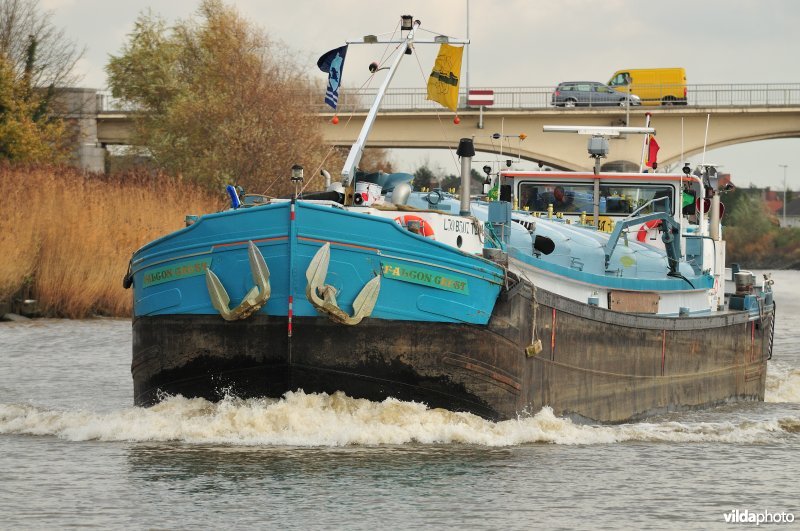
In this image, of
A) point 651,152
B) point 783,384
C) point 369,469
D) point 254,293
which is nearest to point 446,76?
point 254,293

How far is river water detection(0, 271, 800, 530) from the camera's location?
468 inches

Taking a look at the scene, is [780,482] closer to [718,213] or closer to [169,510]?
[169,510]

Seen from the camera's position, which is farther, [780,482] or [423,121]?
[423,121]

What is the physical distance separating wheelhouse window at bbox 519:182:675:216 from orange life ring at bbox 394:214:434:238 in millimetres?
6422

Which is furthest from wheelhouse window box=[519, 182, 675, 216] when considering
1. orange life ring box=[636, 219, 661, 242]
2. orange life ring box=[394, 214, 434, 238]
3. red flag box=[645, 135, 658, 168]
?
orange life ring box=[394, 214, 434, 238]

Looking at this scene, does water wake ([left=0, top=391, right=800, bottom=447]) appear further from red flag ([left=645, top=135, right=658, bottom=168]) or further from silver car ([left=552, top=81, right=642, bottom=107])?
silver car ([left=552, top=81, right=642, bottom=107])

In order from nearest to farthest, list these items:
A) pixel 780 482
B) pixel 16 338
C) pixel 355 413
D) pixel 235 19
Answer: pixel 780 482 → pixel 355 413 → pixel 16 338 → pixel 235 19

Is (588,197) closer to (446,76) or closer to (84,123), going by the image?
(446,76)

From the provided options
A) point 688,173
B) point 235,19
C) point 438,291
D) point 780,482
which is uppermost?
point 235,19

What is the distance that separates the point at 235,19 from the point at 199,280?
4058cm

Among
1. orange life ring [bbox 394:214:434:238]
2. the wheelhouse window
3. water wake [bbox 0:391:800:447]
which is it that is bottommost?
water wake [bbox 0:391:800:447]

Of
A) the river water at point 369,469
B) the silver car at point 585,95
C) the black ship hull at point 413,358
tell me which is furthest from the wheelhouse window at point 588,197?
the silver car at point 585,95

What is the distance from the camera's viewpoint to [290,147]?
4600 cm

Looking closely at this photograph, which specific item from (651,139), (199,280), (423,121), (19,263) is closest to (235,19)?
(423,121)
